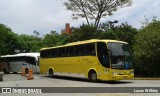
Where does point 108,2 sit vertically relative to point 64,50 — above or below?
above

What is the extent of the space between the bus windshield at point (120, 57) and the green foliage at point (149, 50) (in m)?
9.30

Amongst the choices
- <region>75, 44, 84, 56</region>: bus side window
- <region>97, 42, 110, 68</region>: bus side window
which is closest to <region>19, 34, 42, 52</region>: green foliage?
<region>75, 44, 84, 56</region>: bus side window

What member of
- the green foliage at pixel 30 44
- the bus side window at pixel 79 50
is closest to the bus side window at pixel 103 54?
the bus side window at pixel 79 50

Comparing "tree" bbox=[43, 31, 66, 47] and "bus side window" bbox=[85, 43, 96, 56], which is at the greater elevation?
"tree" bbox=[43, 31, 66, 47]

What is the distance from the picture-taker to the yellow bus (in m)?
24.4

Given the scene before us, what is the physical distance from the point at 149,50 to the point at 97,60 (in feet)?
34.8

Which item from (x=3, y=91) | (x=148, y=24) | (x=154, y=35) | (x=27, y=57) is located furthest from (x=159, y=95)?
(x=27, y=57)

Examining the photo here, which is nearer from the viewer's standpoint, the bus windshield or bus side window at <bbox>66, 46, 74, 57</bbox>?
the bus windshield

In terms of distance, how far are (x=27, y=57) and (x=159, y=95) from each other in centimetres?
3381

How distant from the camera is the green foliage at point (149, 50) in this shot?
34.1m

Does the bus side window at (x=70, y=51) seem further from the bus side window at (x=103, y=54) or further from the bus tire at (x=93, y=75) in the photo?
the bus side window at (x=103, y=54)

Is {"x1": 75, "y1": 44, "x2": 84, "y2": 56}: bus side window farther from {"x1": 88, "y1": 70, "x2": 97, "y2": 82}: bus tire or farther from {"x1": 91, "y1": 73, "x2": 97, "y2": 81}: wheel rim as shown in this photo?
{"x1": 91, "y1": 73, "x2": 97, "y2": 81}: wheel rim

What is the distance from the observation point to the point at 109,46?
24578mm

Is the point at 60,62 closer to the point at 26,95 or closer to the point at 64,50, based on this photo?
the point at 64,50
